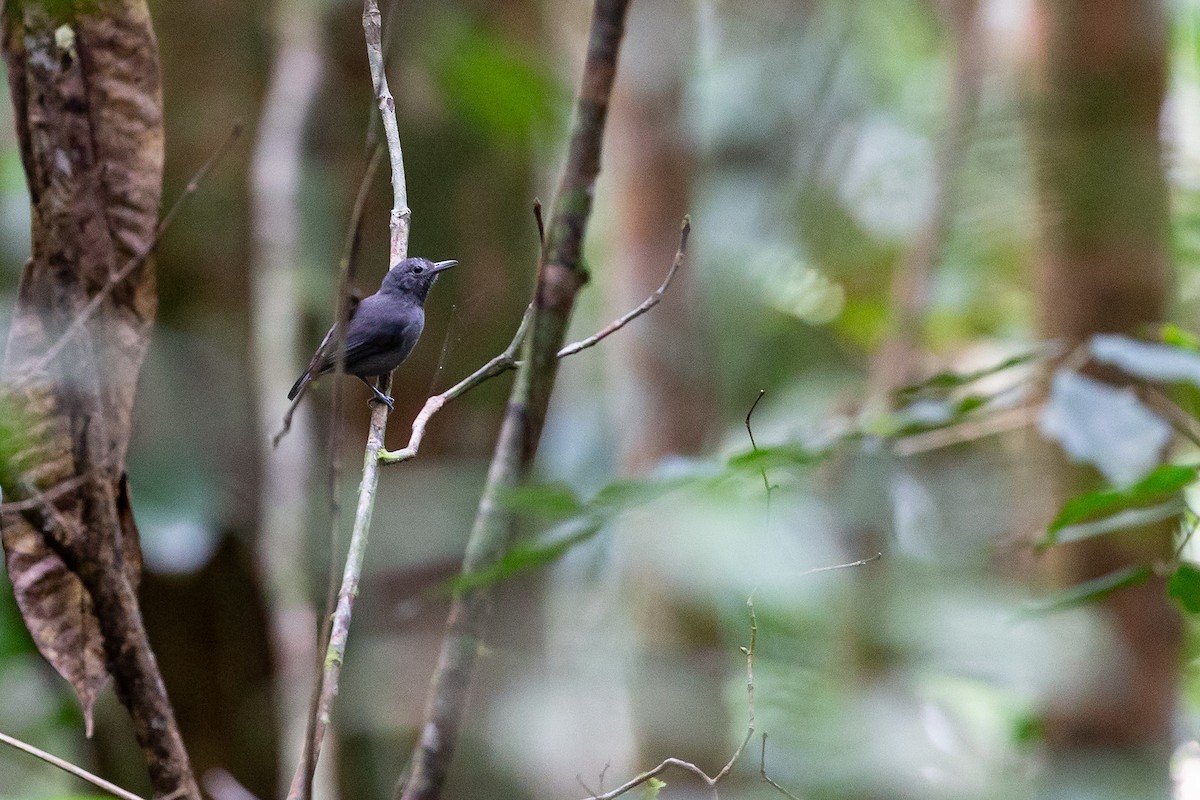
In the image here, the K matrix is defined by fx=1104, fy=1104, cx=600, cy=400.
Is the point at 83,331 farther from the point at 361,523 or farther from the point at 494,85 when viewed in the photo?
the point at 494,85

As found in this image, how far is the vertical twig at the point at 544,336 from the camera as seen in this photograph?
1.15m

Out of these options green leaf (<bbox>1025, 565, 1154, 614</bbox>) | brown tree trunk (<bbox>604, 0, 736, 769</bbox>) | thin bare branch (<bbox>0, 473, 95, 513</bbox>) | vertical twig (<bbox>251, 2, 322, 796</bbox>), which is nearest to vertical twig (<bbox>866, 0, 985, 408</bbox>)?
brown tree trunk (<bbox>604, 0, 736, 769</bbox>)

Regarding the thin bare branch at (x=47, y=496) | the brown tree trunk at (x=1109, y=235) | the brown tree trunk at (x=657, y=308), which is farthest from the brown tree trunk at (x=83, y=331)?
the brown tree trunk at (x=1109, y=235)

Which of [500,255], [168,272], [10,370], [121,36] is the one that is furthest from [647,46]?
[10,370]

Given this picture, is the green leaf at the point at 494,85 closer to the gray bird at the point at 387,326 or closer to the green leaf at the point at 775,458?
the gray bird at the point at 387,326

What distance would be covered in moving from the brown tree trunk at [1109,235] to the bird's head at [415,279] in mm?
2157

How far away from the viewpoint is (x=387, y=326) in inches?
77.2

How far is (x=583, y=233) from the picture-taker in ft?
3.89

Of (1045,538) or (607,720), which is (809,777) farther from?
(607,720)

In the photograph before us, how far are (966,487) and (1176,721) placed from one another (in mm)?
2101

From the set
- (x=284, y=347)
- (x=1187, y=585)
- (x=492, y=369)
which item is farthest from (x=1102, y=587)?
(x=284, y=347)

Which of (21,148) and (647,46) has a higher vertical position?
(21,148)

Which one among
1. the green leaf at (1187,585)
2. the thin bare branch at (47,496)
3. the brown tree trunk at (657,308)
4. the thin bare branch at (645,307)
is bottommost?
the brown tree trunk at (657,308)

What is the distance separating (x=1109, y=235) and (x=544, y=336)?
264 cm
